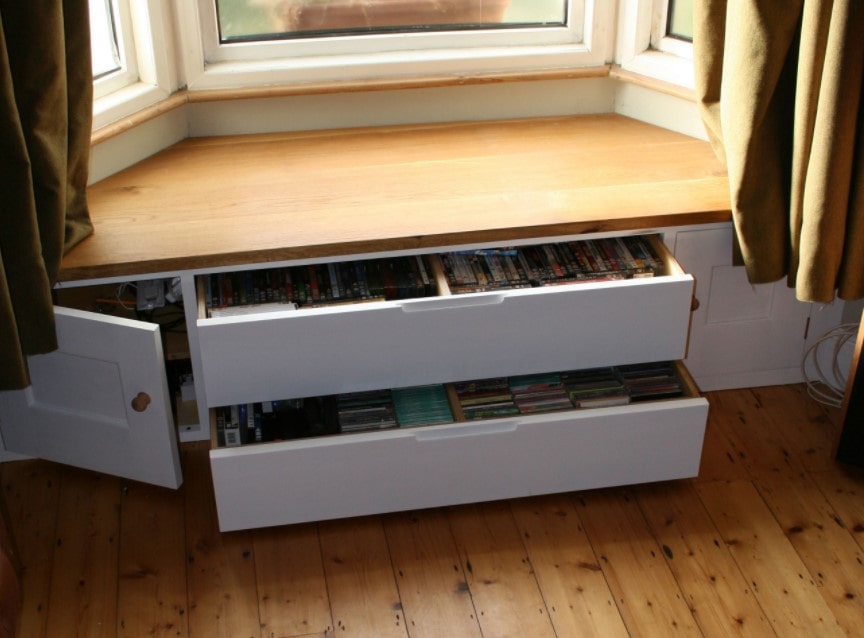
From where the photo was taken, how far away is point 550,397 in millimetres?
1886

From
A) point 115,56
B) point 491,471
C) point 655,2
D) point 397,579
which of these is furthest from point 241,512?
point 655,2

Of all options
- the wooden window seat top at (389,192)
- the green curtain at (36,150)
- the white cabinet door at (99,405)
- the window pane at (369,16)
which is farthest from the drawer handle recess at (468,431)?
the window pane at (369,16)

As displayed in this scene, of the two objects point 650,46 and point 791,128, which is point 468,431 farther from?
point 650,46

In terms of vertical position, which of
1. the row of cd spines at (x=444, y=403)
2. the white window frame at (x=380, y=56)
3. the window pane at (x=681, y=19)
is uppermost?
the window pane at (x=681, y=19)

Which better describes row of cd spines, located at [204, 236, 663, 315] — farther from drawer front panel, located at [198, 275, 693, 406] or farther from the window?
the window

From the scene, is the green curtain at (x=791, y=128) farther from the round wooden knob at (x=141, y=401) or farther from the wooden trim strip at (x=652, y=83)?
the round wooden knob at (x=141, y=401)

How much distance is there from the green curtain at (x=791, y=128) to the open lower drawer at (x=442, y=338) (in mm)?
208

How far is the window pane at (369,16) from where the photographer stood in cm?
223

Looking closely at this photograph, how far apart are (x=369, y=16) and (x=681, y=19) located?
70cm

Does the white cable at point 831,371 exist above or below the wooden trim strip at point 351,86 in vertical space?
below

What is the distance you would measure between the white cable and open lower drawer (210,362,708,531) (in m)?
0.48

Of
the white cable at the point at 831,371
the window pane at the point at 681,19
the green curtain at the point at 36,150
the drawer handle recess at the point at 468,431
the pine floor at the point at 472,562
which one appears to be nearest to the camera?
the green curtain at the point at 36,150

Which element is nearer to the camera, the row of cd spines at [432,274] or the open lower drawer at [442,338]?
the open lower drawer at [442,338]

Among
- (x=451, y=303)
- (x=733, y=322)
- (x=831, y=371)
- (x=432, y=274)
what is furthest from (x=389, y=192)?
(x=831, y=371)
